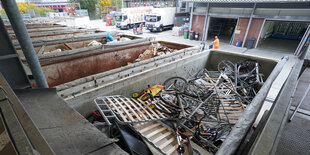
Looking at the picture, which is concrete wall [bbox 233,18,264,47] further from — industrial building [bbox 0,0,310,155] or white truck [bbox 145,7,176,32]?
white truck [bbox 145,7,176,32]

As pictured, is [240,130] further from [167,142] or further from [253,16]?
[253,16]

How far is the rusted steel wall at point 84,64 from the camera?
3.81 meters

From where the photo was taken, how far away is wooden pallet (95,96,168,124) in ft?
9.35

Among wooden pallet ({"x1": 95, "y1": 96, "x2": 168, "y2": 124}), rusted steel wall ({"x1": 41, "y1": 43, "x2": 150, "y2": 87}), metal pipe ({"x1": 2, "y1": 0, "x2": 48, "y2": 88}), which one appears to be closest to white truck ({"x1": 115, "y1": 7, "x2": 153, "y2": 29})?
rusted steel wall ({"x1": 41, "y1": 43, "x2": 150, "y2": 87})

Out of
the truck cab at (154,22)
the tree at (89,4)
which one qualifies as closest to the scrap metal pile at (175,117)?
the truck cab at (154,22)

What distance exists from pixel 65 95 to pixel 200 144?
2853 mm

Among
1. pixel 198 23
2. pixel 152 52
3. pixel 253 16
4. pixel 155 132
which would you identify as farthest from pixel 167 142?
pixel 198 23

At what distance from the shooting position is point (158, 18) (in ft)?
57.7

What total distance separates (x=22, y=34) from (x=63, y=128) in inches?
65.0

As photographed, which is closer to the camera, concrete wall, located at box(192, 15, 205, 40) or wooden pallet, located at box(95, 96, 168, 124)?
wooden pallet, located at box(95, 96, 168, 124)

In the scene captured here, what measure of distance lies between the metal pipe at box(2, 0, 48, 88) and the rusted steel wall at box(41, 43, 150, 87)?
142cm

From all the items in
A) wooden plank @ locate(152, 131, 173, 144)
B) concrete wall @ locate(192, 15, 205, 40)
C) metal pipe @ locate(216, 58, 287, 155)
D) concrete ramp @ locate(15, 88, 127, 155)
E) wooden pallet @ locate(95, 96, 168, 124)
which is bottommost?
wooden plank @ locate(152, 131, 173, 144)

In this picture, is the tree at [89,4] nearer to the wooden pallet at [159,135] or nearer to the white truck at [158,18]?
the white truck at [158,18]

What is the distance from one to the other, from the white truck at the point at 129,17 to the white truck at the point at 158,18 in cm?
259
